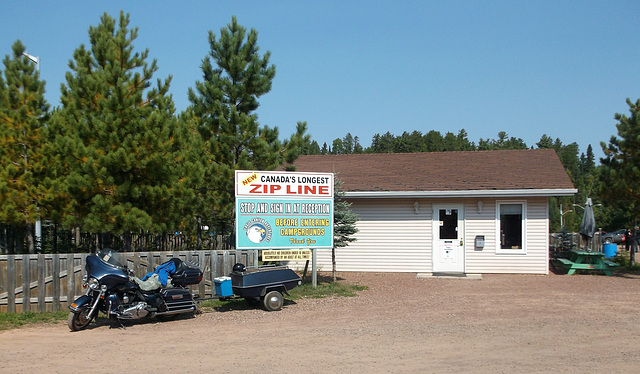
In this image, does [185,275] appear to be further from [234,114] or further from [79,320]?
[234,114]

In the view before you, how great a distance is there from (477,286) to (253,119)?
6914 millimetres

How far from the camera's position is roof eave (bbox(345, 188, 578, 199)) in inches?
619

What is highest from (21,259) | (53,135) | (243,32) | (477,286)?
(243,32)

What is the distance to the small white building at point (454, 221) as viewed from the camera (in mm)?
16344

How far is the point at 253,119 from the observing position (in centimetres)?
1417

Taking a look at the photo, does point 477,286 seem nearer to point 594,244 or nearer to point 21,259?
point 594,244

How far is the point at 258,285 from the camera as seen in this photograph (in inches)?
422

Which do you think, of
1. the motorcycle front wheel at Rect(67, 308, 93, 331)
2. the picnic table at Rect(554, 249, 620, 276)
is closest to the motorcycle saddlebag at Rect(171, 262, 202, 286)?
the motorcycle front wheel at Rect(67, 308, 93, 331)

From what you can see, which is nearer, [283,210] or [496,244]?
[283,210]

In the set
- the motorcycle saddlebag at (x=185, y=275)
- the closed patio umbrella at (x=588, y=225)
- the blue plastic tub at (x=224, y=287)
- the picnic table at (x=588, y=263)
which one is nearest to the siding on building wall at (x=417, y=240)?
the picnic table at (x=588, y=263)

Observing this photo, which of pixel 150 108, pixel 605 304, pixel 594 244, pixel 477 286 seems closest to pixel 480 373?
pixel 605 304

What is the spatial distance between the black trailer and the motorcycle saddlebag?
0.62 m

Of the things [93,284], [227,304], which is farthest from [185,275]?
[227,304]

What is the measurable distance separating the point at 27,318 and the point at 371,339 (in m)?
5.96
